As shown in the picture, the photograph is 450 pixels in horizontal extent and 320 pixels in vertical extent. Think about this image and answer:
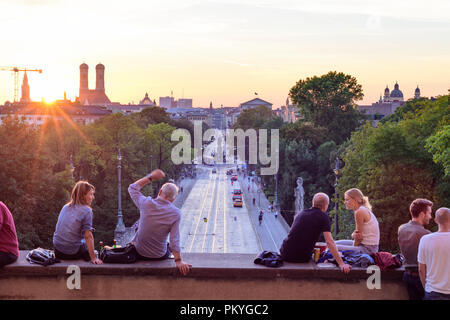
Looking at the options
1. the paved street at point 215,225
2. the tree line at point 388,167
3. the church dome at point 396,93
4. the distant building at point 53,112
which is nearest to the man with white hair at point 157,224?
the tree line at point 388,167

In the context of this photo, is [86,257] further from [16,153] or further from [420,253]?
[16,153]

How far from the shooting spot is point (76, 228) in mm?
7391

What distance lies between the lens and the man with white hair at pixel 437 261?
650 centimetres

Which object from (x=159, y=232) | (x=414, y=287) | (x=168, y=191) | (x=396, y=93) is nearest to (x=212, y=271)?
(x=159, y=232)

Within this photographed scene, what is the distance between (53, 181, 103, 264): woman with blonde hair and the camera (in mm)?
7344

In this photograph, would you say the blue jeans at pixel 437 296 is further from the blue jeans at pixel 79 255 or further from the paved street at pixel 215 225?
the paved street at pixel 215 225

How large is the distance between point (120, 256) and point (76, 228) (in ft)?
2.34

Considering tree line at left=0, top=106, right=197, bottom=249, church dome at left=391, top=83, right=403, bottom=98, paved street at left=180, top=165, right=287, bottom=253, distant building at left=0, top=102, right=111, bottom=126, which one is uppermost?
church dome at left=391, top=83, right=403, bottom=98

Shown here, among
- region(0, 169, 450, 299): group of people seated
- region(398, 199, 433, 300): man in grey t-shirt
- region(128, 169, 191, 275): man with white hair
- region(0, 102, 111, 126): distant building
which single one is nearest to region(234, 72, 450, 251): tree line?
region(398, 199, 433, 300): man in grey t-shirt

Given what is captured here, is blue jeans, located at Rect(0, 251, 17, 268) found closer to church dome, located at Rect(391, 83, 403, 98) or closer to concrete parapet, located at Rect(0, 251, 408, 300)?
concrete parapet, located at Rect(0, 251, 408, 300)

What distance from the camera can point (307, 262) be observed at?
7434mm

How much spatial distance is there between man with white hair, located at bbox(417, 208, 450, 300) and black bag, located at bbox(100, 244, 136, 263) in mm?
3633

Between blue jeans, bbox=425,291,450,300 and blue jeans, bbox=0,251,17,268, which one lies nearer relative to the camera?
blue jeans, bbox=425,291,450,300

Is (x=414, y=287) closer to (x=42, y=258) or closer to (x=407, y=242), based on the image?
(x=407, y=242)
